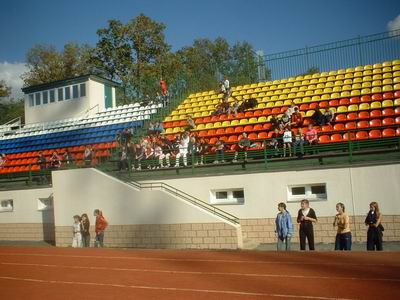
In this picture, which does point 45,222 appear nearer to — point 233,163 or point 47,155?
point 47,155

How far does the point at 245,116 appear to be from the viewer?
20531 millimetres

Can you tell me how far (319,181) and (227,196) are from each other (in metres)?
3.43

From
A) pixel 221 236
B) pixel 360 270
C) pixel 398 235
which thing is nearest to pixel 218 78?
pixel 221 236

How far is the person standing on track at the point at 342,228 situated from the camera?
11694mm

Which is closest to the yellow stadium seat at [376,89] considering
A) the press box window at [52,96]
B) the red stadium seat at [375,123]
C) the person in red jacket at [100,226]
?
the red stadium seat at [375,123]

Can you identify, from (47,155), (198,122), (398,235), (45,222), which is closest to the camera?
(398,235)

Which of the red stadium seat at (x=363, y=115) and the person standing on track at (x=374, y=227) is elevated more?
the red stadium seat at (x=363, y=115)

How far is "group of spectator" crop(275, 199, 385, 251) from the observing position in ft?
37.9

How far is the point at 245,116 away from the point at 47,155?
12310 millimetres

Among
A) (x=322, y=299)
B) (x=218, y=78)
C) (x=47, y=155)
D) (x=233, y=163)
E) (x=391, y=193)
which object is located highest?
(x=218, y=78)

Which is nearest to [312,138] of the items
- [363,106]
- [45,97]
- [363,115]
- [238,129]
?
[363,115]

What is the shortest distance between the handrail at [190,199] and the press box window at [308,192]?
2.09 meters

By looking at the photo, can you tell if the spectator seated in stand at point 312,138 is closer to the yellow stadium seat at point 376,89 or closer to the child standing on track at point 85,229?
the yellow stadium seat at point 376,89

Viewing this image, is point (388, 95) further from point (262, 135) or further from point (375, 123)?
point (262, 135)
